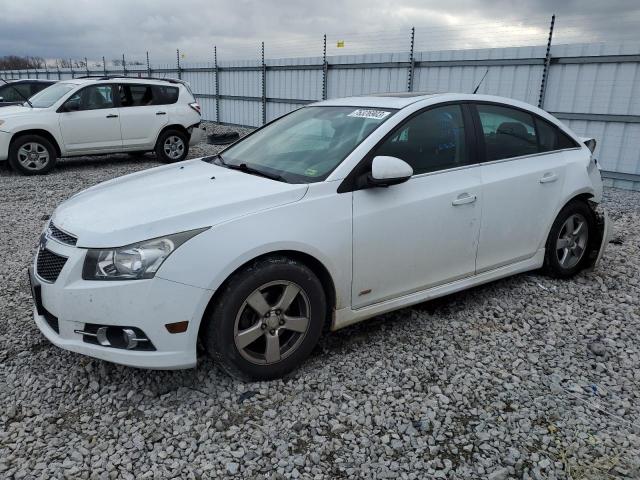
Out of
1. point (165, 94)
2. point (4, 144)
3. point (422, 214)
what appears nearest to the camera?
point (422, 214)

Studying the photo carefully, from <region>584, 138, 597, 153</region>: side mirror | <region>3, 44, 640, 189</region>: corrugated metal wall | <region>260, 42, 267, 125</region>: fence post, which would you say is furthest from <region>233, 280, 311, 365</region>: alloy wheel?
<region>260, 42, 267, 125</region>: fence post

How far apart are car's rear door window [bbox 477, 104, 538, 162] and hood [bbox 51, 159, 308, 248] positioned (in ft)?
5.44

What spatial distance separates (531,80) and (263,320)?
881 centimetres

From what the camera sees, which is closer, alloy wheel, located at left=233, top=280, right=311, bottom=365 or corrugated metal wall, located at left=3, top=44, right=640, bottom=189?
alloy wheel, located at left=233, top=280, right=311, bottom=365

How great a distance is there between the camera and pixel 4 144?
9180mm

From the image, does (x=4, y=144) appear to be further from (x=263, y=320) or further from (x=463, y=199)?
(x=463, y=199)

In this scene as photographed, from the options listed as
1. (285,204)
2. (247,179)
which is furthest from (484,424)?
(247,179)

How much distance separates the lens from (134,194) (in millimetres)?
3213

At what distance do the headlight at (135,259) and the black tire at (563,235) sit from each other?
10.2ft

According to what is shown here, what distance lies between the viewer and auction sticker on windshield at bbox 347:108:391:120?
3.47 meters

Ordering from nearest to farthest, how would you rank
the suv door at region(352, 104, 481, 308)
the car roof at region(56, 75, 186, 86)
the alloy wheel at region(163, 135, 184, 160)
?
1. the suv door at region(352, 104, 481, 308)
2. the car roof at region(56, 75, 186, 86)
3. the alloy wheel at region(163, 135, 184, 160)

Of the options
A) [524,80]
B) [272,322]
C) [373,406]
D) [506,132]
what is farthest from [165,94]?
[373,406]

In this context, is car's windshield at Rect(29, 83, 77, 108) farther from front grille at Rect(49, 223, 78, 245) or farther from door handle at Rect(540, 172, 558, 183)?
door handle at Rect(540, 172, 558, 183)

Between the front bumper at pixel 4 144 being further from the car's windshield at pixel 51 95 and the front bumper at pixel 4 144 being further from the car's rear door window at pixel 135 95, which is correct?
the car's rear door window at pixel 135 95
